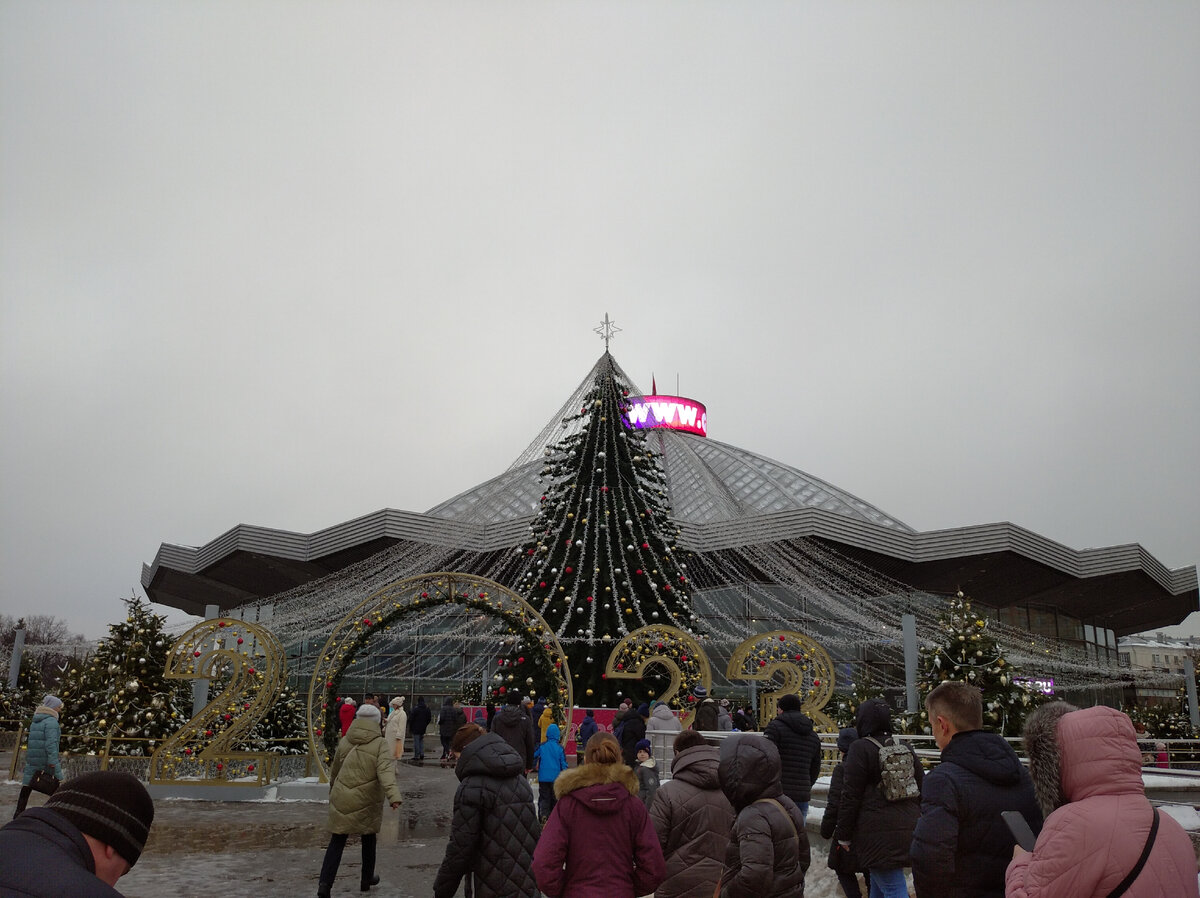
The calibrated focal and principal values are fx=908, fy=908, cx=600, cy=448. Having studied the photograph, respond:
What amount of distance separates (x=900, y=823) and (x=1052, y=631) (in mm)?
38720

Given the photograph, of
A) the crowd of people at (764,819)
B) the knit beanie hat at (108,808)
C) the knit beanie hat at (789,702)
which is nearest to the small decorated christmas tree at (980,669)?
the knit beanie hat at (789,702)

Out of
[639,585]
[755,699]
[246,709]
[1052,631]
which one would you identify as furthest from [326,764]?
[1052,631]

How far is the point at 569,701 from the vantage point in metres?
14.8

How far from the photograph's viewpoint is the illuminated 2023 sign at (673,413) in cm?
4288

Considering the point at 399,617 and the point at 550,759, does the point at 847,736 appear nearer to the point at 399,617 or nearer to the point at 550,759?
the point at 550,759

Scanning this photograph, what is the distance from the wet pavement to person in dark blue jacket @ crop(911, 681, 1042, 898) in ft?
14.3

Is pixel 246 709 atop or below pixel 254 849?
atop

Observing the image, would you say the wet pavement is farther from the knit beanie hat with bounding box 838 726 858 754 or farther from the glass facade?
the glass facade

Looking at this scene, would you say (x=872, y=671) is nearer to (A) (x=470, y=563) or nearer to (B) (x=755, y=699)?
(B) (x=755, y=699)

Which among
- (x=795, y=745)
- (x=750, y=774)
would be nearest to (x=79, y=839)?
(x=750, y=774)

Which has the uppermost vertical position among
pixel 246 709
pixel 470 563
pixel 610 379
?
pixel 610 379

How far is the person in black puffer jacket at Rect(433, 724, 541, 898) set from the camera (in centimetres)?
521

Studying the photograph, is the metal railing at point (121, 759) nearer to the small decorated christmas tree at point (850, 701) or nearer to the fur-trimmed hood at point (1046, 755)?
the small decorated christmas tree at point (850, 701)

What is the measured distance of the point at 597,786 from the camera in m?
4.26
